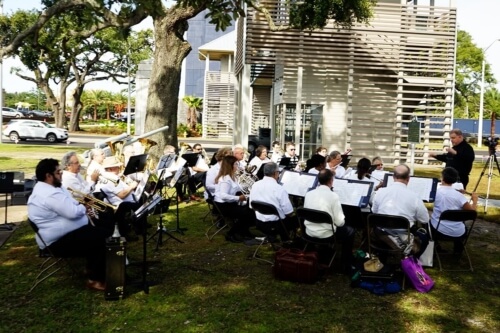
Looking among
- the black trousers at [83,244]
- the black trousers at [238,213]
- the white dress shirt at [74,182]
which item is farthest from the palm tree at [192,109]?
the black trousers at [83,244]

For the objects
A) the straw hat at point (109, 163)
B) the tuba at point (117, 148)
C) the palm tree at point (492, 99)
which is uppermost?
the palm tree at point (492, 99)

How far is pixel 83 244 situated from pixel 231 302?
6.07ft

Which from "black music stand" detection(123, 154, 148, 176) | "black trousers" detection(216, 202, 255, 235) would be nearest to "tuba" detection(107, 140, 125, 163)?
"black music stand" detection(123, 154, 148, 176)

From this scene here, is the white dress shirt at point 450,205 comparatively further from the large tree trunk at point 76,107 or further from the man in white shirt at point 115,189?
the large tree trunk at point 76,107

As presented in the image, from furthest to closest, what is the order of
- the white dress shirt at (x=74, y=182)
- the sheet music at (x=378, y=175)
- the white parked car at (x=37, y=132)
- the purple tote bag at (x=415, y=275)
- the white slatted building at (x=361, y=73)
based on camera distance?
the white parked car at (x=37, y=132) < the white slatted building at (x=361, y=73) < the sheet music at (x=378, y=175) < the white dress shirt at (x=74, y=182) < the purple tote bag at (x=415, y=275)

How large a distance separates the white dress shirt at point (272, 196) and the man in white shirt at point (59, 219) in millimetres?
2478

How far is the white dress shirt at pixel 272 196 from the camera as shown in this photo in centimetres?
769

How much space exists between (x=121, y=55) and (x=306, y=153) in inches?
1332

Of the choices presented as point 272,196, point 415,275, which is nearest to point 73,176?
point 272,196

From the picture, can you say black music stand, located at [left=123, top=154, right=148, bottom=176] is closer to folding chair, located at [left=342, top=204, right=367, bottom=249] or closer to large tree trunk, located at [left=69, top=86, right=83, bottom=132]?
folding chair, located at [left=342, top=204, right=367, bottom=249]

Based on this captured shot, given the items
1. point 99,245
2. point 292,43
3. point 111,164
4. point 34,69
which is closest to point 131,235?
point 111,164

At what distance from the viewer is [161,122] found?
53.7 feet

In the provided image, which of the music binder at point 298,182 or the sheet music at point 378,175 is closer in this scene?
the music binder at point 298,182

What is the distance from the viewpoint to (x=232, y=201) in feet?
29.2
